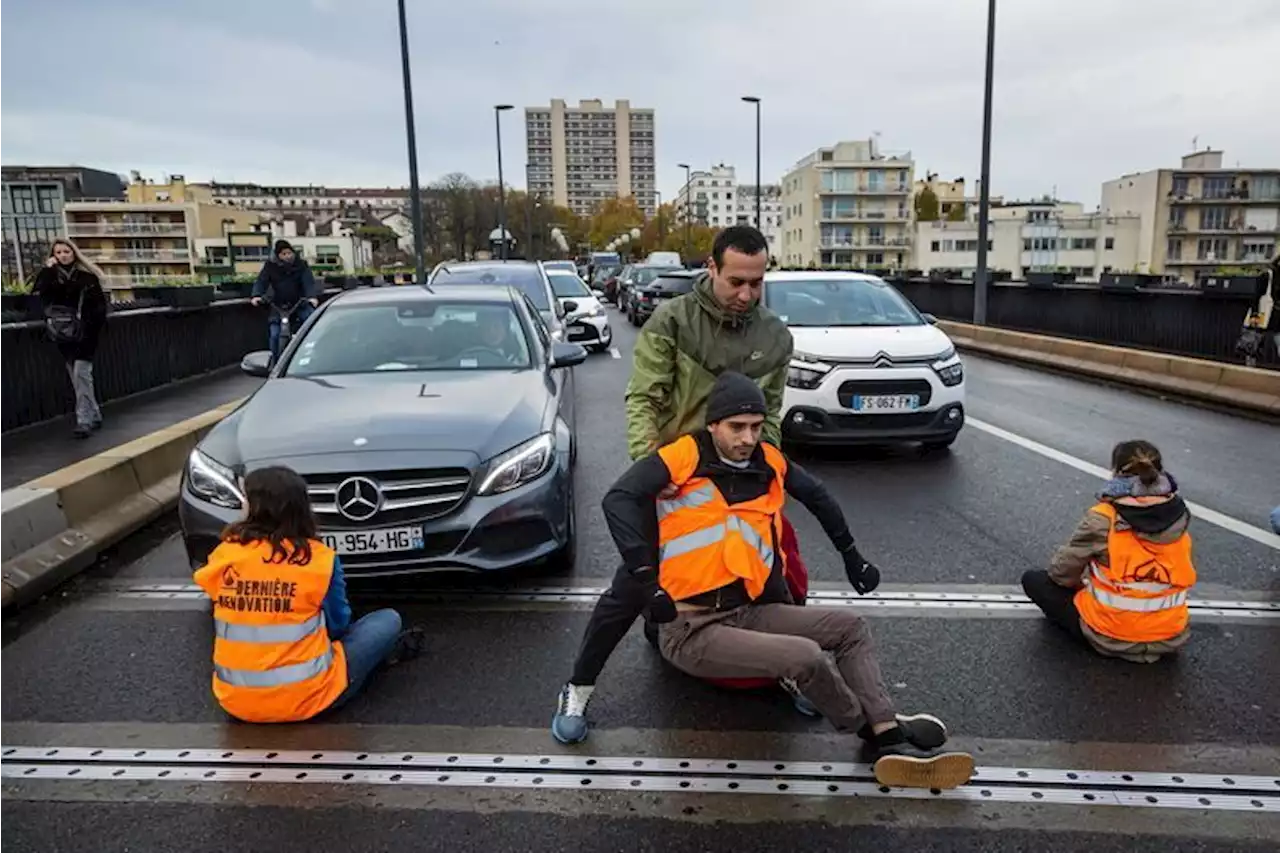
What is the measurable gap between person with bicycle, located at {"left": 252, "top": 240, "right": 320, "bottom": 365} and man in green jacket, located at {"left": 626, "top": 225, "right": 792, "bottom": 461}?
916 cm

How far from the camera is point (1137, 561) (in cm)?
396

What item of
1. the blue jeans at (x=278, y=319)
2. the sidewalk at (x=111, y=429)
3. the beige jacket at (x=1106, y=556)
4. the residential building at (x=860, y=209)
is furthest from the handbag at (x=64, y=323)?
the residential building at (x=860, y=209)

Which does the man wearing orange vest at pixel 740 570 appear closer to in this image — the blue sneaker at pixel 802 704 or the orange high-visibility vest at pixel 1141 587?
the blue sneaker at pixel 802 704

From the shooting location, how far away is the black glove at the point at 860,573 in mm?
3498

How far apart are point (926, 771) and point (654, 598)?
3.41ft

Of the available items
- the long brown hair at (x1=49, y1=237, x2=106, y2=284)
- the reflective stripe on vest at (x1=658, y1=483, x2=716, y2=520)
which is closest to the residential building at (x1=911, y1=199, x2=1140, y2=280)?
the long brown hair at (x1=49, y1=237, x2=106, y2=284)

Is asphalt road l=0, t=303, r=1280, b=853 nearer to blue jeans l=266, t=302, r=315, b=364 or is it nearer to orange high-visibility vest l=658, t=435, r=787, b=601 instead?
Answer: orange high-visibility vest l=658, t=435, r=787, b=601

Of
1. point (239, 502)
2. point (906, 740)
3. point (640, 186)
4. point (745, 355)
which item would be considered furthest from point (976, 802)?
point (640, 186)

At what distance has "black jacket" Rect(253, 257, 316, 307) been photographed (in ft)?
39.3

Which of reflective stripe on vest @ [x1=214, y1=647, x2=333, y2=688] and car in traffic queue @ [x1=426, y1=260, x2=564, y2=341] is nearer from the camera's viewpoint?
reflective stripe on vest @ [x1=214, y1=647, x2=333, y2=688]

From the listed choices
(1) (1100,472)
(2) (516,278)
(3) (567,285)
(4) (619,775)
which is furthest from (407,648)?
(3) (567,285)

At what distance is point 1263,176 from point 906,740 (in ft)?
389

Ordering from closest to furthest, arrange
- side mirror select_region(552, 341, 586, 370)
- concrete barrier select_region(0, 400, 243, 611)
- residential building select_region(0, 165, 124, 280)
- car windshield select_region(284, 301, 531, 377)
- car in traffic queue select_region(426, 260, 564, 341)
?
1. concrete barrier select_region(0, 400, 243, 611)
2. car windshield select_region(284, 301, 531, 377)
3. side mirror select_region(552, 341, 586, 370)
4. car in traffic queue select_region(426, 260, 564, 341)
5. residential building select_region(0, 165, 124, 280)

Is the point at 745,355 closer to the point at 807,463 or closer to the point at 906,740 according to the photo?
the point at 906,740
